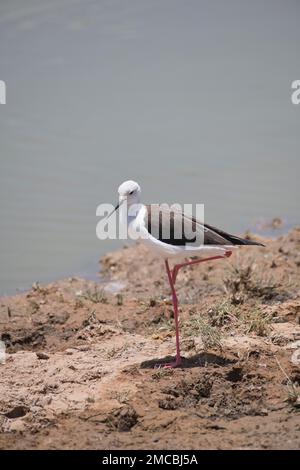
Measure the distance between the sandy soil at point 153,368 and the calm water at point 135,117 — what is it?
2410mm

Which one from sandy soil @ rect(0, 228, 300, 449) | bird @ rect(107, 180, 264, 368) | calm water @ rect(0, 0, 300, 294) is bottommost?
sandy soil @ rect(0, 228, 300, 449)

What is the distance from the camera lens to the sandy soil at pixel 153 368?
5496mm

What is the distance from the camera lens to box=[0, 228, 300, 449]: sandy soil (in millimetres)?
5496

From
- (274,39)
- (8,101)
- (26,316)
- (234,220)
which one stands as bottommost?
(26,316)

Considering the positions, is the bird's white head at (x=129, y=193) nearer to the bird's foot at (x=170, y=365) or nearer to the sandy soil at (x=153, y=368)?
the sandy soil at (x=153, y=368)

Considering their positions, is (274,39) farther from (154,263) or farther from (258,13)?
(154,263)

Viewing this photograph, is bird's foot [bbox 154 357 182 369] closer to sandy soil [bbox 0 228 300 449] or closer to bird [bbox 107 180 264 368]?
sandy soil [bbox 0 228 300 449]

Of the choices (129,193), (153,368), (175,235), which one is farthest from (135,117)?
(153,368)

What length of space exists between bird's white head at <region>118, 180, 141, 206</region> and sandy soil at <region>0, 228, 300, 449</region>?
1255 mm

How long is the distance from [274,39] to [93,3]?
4.41 metres

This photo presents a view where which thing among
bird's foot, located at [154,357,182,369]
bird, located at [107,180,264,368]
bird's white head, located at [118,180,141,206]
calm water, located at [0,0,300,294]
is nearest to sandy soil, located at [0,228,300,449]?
bird's foot, located at [154,357,182,369]

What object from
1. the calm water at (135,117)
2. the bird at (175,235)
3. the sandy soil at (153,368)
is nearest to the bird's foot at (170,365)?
the sandy soil at (153,368)

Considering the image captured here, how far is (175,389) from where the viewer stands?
6.13m
